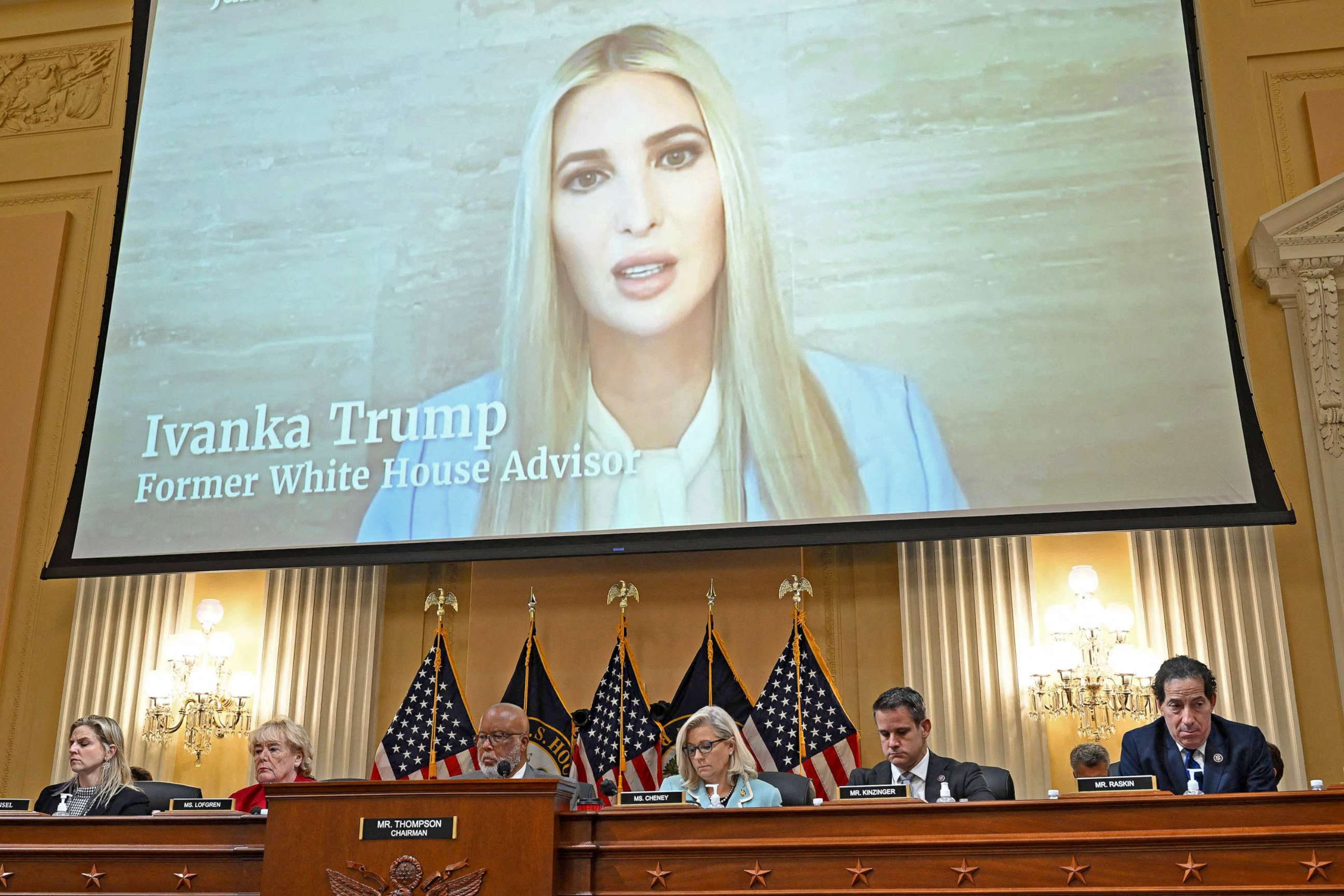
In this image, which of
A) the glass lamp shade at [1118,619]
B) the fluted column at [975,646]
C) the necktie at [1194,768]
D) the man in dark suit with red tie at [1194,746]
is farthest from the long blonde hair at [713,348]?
the necktie at [1194,768]

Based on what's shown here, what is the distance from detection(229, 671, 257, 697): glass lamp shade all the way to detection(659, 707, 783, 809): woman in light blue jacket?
137 inches

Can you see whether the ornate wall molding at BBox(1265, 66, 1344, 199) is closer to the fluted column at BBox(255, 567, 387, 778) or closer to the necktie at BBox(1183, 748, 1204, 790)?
the necktie at BBox(1183, 748, 1204, 790)

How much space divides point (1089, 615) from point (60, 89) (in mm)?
7303

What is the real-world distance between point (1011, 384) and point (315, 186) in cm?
394

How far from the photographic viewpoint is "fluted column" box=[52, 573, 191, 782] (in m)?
7.23

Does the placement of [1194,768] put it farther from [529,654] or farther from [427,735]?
[427,735]

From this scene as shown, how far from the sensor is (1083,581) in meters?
6.34

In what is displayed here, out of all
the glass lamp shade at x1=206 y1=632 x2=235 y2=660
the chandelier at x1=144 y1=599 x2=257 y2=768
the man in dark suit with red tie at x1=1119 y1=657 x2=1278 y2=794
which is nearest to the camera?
the man in dark suit with red tie at x1=1119 y1=657 x2=1278 y2=794

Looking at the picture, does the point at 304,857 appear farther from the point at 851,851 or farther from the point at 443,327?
the point at 443,327

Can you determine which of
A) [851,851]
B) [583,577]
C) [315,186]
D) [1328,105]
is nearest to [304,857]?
[851,851]

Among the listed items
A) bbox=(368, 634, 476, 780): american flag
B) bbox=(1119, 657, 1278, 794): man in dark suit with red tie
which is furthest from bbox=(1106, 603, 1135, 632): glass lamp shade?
bbox=(368, 634, 476, 780): american flag

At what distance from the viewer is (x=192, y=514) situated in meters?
6.91

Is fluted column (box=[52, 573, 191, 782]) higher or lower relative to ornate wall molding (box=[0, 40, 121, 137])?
lower

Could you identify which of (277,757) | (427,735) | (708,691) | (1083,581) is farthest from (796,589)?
(277,757)
